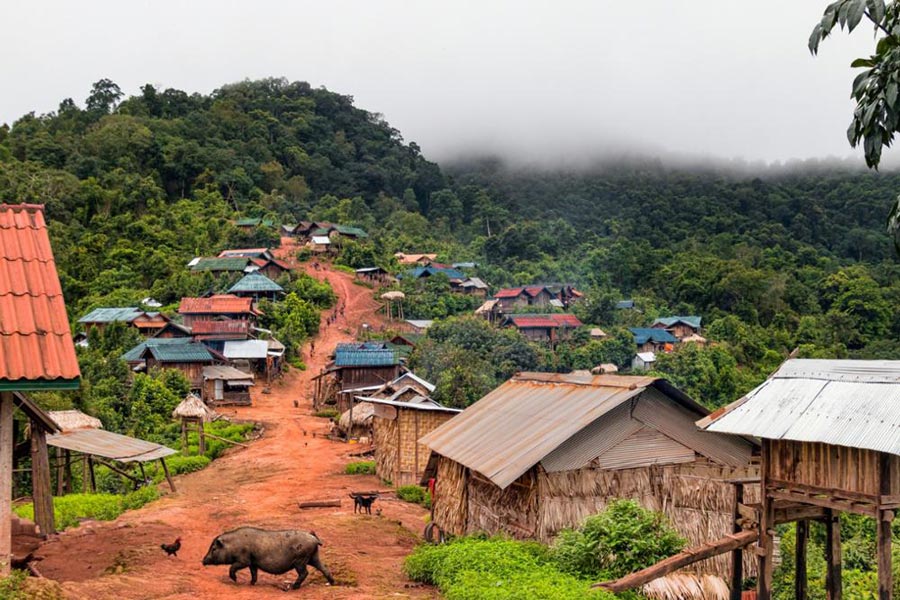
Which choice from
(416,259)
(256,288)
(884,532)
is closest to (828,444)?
(884,532)

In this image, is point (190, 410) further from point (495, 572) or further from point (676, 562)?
point (676, 562)

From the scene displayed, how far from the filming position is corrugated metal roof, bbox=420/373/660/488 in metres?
11.4

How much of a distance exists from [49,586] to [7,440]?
159cm

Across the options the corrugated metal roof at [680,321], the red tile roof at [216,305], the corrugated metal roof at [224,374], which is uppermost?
the red tile roof at [216,305]

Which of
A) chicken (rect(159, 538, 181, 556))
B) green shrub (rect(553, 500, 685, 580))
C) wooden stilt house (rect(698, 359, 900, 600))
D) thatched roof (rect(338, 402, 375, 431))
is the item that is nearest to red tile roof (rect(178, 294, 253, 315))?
thatched roof (rect(338, 402, 375, 431))

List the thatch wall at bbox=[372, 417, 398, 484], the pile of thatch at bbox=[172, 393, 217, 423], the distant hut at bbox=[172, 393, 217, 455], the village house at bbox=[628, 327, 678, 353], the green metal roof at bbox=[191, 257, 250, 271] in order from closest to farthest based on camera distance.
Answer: the thatch wall at bbox=[372, 417, 398, 484]
the distant hut at bbox=[172, 393, 217, 455]
the pile of thatch at bbox=[172, 393, 217, 423]
the village house at bbox=[628, 327, 678, 353]
the green metal roof at bbox=[191, 257, 250, 271]

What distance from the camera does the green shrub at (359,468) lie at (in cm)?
2422

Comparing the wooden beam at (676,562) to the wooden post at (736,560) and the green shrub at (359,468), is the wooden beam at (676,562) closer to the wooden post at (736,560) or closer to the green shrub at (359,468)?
the wooden post at (736,560)

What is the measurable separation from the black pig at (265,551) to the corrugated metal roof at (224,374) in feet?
94.0

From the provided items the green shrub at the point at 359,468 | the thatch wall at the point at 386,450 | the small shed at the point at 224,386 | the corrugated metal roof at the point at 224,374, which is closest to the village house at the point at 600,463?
the thatch wall at the point at 386,450

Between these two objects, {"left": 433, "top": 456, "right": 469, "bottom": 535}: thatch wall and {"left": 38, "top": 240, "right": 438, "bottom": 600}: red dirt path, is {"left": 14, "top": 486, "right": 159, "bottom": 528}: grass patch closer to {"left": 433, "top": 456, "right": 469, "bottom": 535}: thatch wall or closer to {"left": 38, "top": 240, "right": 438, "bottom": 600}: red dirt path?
{"left": 38, "top": 240, "right": 438, "bottom": 600}: red dirt path

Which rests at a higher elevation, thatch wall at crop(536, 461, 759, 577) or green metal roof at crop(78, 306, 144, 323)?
green metal roof at crop(78, 306, 144, 323)

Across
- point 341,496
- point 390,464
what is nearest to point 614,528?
point 341,496

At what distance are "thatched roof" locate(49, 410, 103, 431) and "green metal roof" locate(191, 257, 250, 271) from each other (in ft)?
116
